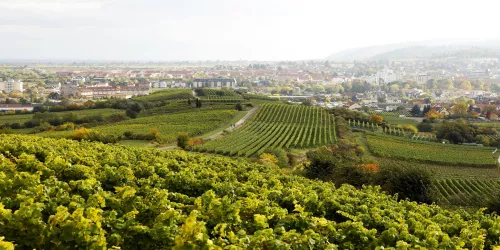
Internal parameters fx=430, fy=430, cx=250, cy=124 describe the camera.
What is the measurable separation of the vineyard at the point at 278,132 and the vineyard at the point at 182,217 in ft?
66.8

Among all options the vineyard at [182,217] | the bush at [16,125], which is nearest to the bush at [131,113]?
the bush at [16,125]

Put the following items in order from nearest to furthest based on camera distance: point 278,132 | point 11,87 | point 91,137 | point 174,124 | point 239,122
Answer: point 91,137, point 278,132, point 174,124, point 239,122, point 11,87

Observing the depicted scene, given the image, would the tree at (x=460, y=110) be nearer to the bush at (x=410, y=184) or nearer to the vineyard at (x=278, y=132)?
the vineyard at (x=278, y=132)

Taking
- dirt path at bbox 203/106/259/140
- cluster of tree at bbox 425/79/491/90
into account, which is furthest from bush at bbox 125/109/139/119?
cluster of tree at bbox 425/79/491/90

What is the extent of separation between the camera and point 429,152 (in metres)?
40.8

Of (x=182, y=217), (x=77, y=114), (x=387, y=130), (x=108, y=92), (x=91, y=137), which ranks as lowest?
(x=387, y=130)

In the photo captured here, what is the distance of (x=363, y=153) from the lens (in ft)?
127

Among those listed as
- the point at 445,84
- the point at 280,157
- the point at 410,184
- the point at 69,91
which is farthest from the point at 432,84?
the point at 410,184

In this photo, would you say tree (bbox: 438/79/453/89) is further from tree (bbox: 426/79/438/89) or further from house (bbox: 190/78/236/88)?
house (bbox: 190/78/236/88)

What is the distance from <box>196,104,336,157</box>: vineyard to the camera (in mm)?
35188

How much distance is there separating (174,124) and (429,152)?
26.1m

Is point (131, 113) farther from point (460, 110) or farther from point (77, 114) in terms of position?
point (460, 110)

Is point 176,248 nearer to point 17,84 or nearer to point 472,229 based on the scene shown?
point 472,229

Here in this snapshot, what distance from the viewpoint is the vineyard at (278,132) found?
3519 centimetres
